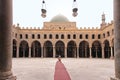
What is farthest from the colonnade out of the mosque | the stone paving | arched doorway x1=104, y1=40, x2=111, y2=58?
arched doorway x1=104, y1=40, x2=111, y2=58

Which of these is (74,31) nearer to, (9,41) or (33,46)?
(33,46)

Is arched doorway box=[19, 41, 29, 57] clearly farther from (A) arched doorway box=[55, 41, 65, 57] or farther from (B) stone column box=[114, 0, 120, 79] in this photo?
(B) stone column box=[114, 0, 120, 79]

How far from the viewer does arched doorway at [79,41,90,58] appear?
168 feet

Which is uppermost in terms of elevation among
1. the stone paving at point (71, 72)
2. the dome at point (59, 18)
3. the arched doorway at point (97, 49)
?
the dome at point (59, 18)

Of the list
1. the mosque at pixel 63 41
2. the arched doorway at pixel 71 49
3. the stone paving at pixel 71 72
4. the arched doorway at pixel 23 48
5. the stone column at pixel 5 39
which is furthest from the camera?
the arched doorway at pixel 71 49

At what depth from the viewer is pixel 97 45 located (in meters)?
49.9

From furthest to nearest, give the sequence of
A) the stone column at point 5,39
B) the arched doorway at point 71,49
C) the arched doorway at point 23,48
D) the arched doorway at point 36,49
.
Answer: the arched doorway at point 71,49, the arched doorway at point 36,49, the arched doorway at point 23,48, the stone column at point 5,39

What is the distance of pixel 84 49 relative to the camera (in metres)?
51.5

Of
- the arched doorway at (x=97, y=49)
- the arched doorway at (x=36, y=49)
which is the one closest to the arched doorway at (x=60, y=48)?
the arched doorway at (x=36, y=49)

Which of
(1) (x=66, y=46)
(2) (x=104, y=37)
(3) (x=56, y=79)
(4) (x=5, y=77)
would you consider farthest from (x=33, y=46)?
(4) (x=5, y=77)

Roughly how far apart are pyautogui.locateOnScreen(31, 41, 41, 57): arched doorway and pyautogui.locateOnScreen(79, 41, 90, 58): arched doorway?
11.9 metres

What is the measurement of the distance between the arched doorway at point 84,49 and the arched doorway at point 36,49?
11.9m

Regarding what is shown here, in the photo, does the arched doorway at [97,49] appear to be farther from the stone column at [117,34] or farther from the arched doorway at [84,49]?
the stone column at [117,34]

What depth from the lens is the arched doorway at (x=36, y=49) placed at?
51384 millimetres
